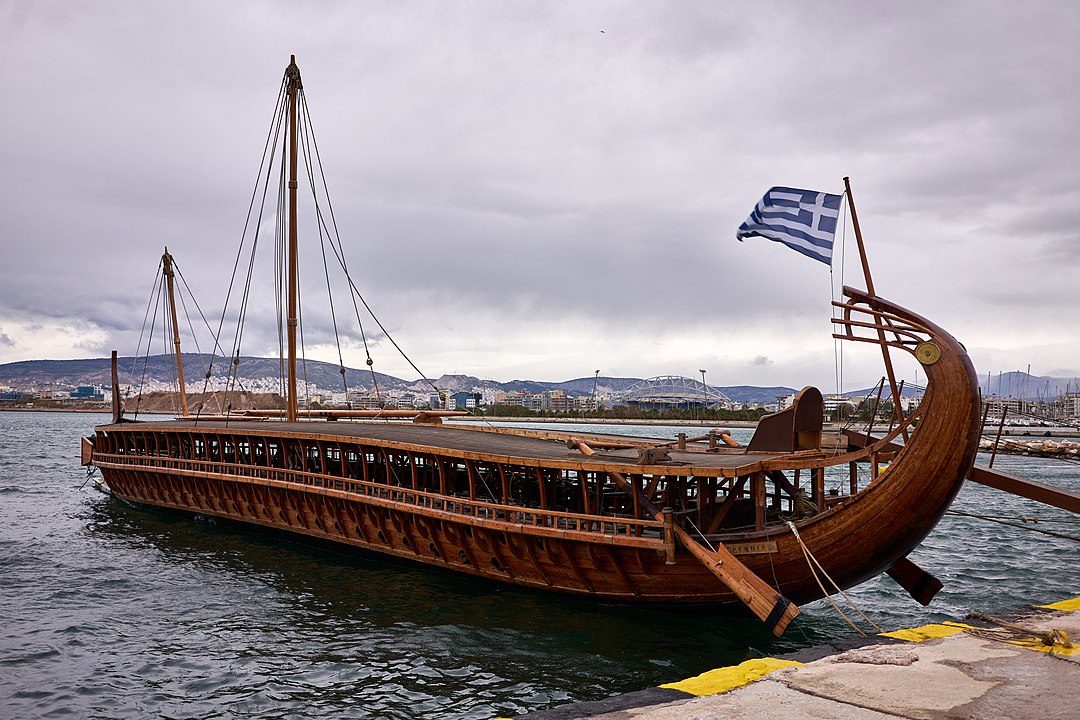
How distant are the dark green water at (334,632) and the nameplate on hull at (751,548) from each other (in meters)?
1.65

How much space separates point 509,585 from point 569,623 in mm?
2197

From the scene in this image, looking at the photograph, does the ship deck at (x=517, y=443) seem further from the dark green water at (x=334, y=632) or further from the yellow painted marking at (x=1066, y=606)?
the yellow painted marking at (x=1066, y=606)

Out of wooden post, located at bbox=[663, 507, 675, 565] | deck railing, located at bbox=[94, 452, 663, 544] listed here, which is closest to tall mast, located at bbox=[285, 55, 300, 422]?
deck railing, located at bbox=[94, 452, 663, 544]

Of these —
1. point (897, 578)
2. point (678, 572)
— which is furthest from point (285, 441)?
point (897, 578)

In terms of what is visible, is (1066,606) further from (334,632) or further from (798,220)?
(334,632)

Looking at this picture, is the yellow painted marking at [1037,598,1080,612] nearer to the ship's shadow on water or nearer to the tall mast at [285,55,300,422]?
the ship's shadow on water

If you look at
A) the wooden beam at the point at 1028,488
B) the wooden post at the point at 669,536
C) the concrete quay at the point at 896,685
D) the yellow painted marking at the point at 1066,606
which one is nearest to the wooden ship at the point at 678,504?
the wooden post at the point at 669,536

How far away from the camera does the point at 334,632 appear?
47.2 feet

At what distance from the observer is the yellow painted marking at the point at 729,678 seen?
26.4 ft

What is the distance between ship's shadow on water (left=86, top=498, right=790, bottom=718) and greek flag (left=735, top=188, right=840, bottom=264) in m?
6.58

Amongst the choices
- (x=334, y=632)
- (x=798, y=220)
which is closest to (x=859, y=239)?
(x=798, y=220)

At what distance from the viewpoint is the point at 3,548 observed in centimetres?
2322

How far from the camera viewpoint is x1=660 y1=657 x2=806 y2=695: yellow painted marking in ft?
26.4

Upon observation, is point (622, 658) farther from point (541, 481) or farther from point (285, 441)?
point (285, 441)
